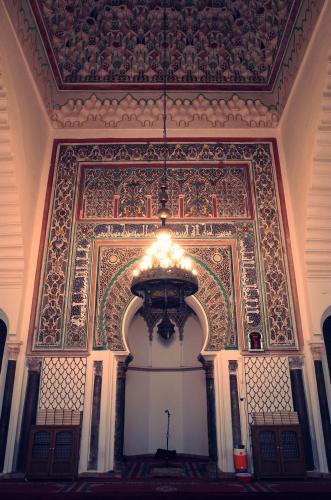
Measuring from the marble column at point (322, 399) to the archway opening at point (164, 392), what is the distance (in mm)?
2012

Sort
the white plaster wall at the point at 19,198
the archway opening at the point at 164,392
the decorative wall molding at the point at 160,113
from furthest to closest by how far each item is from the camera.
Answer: the archway opening at the point at 164,392, the decorative wall molding at the point at 160,113, the white plaster wall at the point at 19,198

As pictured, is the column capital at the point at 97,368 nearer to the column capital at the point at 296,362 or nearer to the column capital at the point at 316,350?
the column capital at the point at 296,362

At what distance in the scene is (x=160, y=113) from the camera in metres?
5.73

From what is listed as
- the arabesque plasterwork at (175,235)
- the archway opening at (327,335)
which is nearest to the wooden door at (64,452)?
the arabesque plasterwork at (175,235)

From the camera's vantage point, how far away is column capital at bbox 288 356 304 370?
4613 millimetres

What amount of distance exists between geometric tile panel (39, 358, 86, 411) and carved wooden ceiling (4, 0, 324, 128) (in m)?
3.10

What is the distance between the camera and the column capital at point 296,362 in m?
4.61

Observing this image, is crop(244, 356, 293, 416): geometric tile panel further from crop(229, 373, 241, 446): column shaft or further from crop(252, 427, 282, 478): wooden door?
crop(252, 427, 282, 478): wooden door

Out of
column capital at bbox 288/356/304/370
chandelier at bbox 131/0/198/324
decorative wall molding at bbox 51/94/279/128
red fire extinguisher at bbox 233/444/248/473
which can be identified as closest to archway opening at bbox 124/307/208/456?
column capital at bbox 288/356/304/370

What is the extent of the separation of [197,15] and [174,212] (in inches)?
90.7

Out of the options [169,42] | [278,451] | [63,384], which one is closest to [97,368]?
[63,384]

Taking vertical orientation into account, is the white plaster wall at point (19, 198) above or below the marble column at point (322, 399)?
above

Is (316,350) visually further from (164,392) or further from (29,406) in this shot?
(29,406)

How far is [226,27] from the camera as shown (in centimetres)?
521
